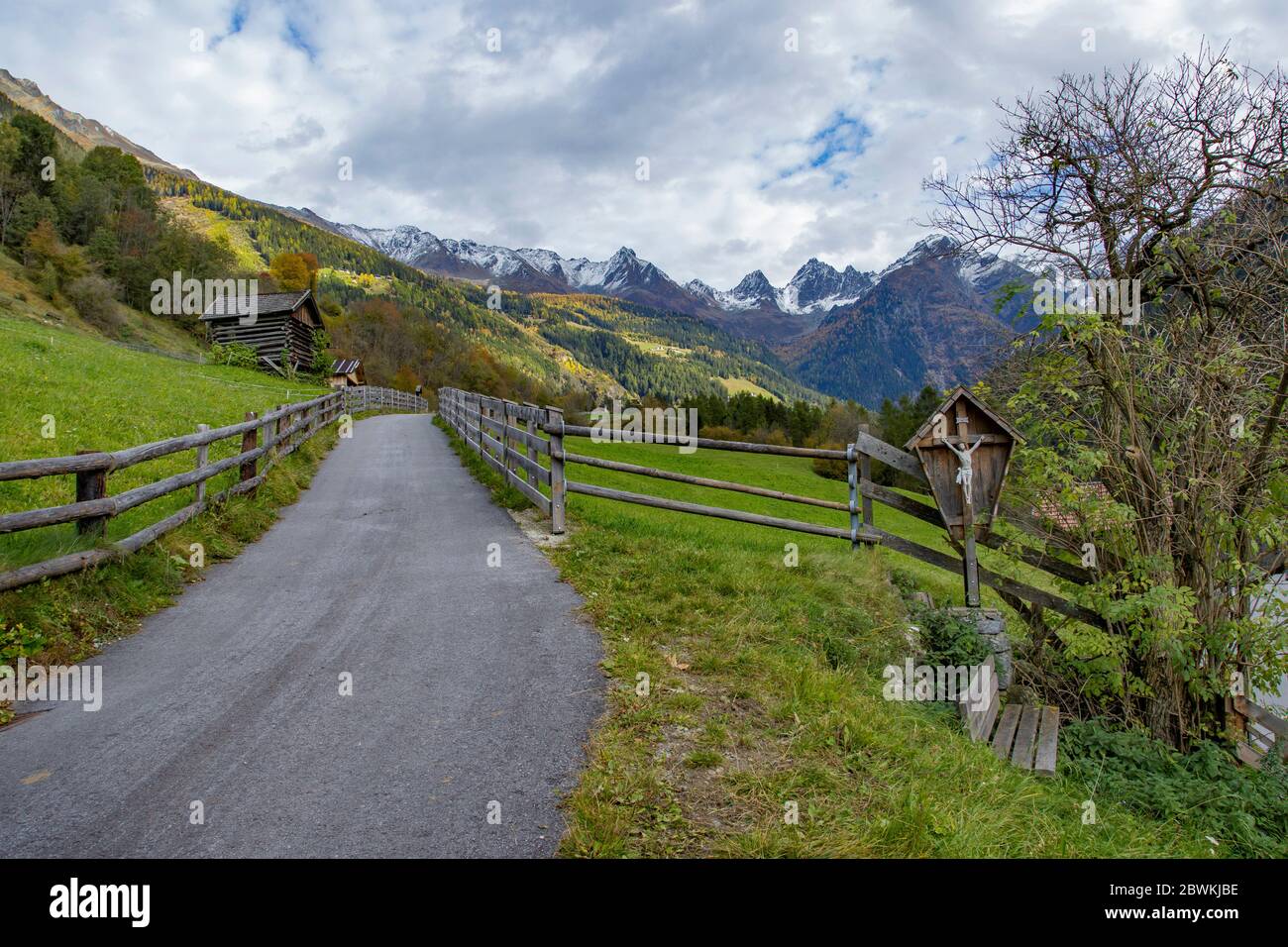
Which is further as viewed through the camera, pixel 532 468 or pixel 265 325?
pixel 265 325

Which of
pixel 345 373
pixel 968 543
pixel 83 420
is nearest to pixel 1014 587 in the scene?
pixel 968 543

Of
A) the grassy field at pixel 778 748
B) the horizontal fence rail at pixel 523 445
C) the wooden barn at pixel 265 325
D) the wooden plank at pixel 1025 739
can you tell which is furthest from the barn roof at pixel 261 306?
the wooden plank at pixel 1025 739

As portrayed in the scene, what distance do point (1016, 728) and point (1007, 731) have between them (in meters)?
0.22

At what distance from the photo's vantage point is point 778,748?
3.78 m

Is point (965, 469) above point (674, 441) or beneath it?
beneath

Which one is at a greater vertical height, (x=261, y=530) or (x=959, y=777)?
(x=261, y=530)

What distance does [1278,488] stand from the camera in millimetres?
6555

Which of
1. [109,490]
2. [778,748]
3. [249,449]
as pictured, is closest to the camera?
[778,748]

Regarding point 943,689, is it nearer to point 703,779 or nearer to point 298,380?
point 703,779

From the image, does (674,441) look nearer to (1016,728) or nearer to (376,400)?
(1016,728)

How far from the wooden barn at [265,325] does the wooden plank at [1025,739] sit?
48589 mm

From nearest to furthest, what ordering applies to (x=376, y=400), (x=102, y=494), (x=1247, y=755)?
(x=102, y=494) → (x=1247, y=755) → (x=376, y=400)

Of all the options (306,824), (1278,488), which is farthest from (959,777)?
(1278,488)
